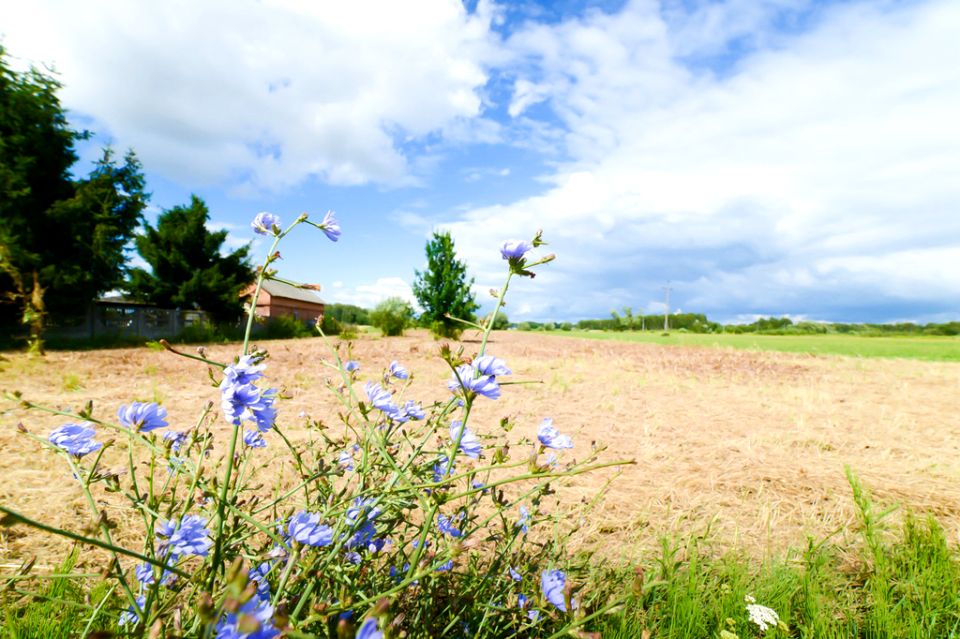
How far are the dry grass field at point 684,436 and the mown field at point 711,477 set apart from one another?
0.02 meters

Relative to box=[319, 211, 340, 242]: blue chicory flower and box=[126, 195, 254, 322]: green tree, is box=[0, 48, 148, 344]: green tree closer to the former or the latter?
box=[126, 195, 254, 322]: green tree

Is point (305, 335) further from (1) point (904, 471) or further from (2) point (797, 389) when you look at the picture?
(1) point (904, 471)

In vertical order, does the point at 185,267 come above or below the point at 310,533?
above

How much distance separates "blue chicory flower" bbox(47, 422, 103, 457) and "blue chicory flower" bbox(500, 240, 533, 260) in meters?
1.17

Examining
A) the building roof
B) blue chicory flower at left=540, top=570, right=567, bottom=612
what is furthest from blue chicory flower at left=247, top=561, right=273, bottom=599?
the building roof

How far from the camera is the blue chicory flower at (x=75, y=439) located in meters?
1.14

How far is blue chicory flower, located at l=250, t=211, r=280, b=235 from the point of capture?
4.54ft

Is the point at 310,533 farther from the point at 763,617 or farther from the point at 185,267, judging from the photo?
the point at 185,267

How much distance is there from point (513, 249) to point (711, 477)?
2933 mm

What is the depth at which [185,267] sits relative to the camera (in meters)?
19.4

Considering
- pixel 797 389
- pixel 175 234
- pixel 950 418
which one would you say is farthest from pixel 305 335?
pixel 950 418

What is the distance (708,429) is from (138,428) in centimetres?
494

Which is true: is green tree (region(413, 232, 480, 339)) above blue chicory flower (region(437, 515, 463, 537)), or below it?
above

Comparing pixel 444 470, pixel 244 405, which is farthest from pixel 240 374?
pixel 444 470
